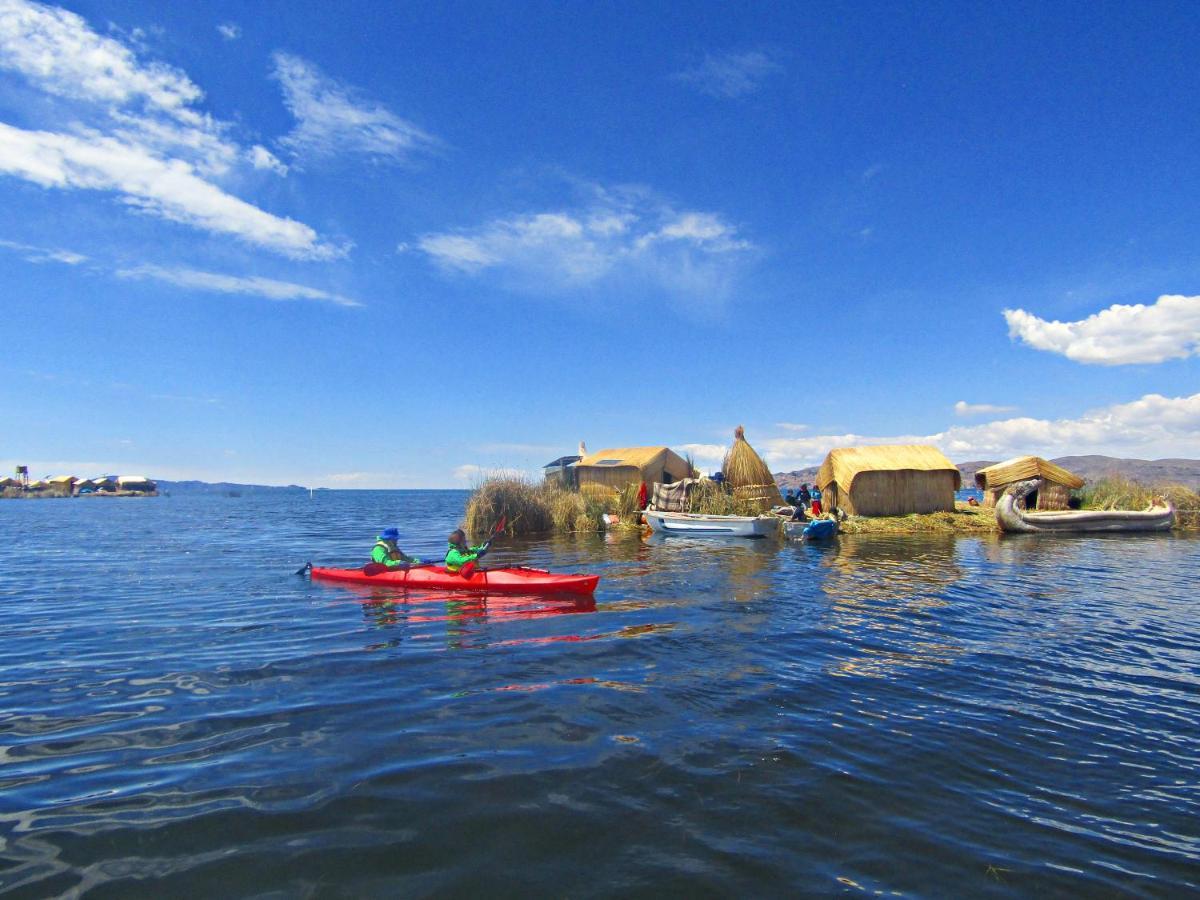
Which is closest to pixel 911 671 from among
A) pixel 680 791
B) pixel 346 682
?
pixel 680 791

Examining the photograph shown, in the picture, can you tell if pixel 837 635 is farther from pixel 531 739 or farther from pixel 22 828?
pixel 22 828

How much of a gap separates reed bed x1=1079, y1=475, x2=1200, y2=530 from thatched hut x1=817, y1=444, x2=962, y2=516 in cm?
616

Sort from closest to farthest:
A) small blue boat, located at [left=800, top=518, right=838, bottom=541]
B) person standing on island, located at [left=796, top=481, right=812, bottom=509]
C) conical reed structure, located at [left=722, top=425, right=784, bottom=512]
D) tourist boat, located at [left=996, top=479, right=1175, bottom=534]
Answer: small blue boat, located at [left=800, top=518, right=838, bottom=541]
tourist boat, located at [left=996, top=479, right=1175, bottom=534]
conical reed structure, located at [left=722, top=425, right=784, bottom=512]
person standing on island, located at [left=796, top=481, right=812, bottom=509]

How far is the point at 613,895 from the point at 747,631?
7.22m

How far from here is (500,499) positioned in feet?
97.9

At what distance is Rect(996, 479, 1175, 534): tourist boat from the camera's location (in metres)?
27.5

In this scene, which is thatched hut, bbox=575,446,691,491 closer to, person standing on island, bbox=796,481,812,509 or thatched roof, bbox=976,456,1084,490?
person standing on island, bbox=796,481,812,509

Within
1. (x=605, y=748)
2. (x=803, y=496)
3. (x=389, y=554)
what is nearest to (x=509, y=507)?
(x=803, y=496)

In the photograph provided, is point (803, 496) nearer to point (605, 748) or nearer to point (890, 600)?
point (890, 600)

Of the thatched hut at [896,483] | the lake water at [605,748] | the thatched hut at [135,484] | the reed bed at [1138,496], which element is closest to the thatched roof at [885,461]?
the thatched hut at [896,483]

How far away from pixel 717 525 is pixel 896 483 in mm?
10199

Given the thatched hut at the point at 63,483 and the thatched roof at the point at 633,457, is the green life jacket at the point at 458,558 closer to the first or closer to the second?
the thatched roof at the point at 633,457

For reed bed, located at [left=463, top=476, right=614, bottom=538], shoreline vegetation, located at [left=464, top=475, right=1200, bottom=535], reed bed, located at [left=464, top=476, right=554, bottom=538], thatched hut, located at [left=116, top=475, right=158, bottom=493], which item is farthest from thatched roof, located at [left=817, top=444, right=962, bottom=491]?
thatched hut, located at [left=116, top=475, right=158, bottom=493]

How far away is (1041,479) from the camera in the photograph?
30.8m
